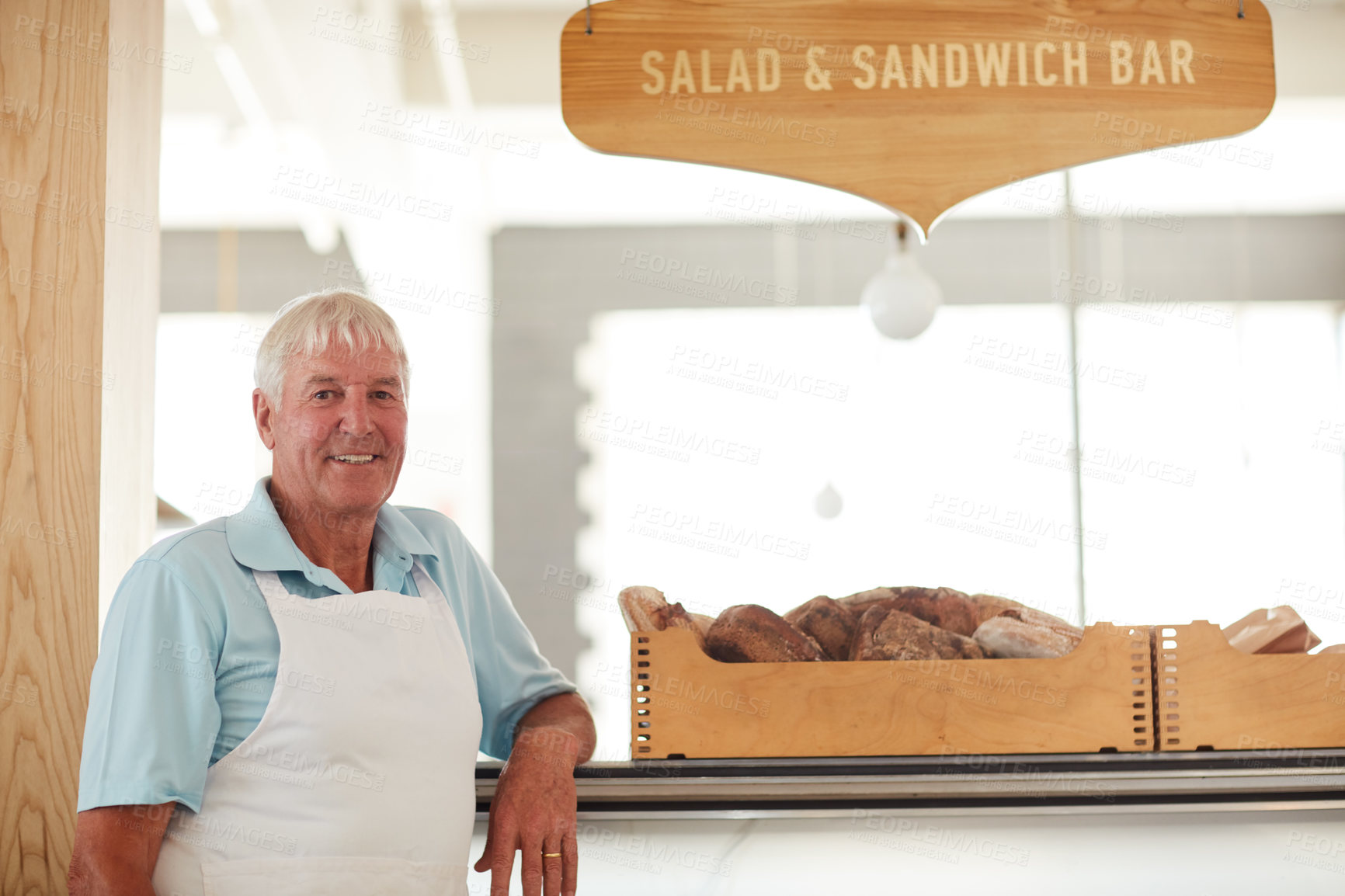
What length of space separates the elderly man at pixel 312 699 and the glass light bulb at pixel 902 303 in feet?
7.45

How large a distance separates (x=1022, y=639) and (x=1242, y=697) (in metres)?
0.30

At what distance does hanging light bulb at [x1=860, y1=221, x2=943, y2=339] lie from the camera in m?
3.52

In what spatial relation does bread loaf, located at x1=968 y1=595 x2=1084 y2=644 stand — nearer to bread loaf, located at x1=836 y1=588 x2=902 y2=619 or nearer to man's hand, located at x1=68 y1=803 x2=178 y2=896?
bread loaf, located at x1=836 y1=588 x2=902 y2=619

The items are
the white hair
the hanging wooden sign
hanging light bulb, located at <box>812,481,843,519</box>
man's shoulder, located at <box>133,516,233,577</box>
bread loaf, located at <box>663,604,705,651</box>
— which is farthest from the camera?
hanging light bulb, located at <box>812,481,843,519</box>

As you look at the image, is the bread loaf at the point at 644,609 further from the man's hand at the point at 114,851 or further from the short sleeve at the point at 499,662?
the man's hand at the point at 114,851

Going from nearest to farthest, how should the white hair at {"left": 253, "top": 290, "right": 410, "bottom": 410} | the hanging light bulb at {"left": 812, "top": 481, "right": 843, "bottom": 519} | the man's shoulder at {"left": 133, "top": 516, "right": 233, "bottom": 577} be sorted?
the man's shoulder at {"left": 133, "top": 516, "right": 233, "bottom": 577} < the white hair at {"left": 253, "top": 290, "right": 410, "bottom": 410} < the hanging light bulb at {"left": 812, "top": 481, "right": 843, "bottom": 519}

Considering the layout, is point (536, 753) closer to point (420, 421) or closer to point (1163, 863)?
point (1163, 863)

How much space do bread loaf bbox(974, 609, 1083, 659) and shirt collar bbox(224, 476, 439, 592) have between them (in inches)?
29.8

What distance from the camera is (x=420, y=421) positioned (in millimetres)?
4883

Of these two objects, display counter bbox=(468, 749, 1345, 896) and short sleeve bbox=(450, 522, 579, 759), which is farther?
short sleeve bbox=(450, 522, 579, 759)

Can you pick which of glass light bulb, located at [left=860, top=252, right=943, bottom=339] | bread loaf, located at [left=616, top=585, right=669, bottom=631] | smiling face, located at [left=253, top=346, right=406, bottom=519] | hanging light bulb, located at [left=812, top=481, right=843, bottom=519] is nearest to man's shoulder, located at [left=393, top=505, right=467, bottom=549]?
smiling face, located at [left=253, top=346, right=406, bottom=519]

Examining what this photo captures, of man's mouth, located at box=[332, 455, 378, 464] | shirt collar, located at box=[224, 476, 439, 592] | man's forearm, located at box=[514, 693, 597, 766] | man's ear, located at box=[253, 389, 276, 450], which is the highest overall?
man's ear, located at box=[253, 389, 276, 450]

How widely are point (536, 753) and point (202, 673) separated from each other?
0.42 m

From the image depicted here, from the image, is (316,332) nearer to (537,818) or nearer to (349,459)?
(349,459)
